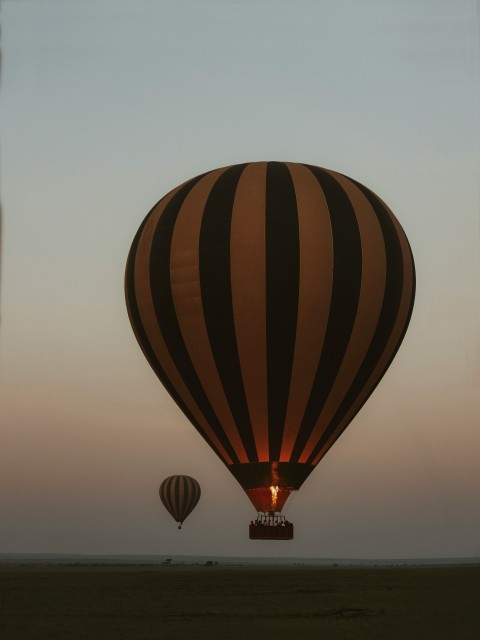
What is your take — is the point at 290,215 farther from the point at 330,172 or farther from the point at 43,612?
the point at 43,612

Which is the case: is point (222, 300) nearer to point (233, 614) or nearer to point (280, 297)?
point (280, 297)

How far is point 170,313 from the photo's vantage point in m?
27.1

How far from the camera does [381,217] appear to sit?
2802 centimetres

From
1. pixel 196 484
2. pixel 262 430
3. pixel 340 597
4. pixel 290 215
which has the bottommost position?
pixel 340 597

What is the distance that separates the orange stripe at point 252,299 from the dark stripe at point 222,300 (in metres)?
0.14

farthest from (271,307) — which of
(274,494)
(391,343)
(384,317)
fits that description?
(274,494)

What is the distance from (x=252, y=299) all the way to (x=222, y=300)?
0.80 m

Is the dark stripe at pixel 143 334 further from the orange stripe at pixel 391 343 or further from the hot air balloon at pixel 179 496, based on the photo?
the hot air balloon at pixel 179 496

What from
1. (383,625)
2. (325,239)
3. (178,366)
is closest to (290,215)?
(325,239)

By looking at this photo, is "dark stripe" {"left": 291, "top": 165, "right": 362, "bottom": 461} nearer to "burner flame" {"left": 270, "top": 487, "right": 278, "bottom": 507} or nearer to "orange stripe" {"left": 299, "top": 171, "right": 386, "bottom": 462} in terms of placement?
"orange stripe" {"left": 299, "top": 171, "right": 386, "bottom": 462}

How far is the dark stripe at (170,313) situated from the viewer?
2711cm

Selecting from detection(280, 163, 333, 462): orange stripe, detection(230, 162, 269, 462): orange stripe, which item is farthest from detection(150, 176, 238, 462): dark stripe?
detection(280, 163, 333, 462): orange stripe

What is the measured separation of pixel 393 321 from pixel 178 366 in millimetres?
6135

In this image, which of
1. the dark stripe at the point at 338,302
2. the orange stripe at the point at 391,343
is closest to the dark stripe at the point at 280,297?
the dark stripe at the point at 338,302
